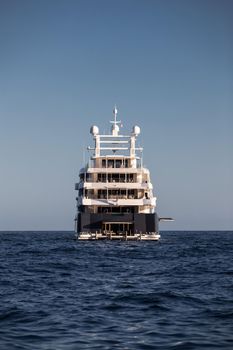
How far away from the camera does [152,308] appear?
16.5m

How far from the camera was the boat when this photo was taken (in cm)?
6500

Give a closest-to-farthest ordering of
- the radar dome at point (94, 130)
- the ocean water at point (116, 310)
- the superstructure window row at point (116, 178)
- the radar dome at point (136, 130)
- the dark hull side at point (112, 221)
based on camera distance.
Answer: the ocean water at point (116, 310), the dark hull side at point (112, 221), the superstructure window row at point (116, 178), the radar dome at point (94, 130), the radar dome at point (136, 130)

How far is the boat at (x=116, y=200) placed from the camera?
213ft

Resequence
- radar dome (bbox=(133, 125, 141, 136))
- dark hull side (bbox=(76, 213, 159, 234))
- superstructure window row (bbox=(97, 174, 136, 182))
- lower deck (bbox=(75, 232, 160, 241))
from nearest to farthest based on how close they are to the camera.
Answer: dark hull side (bbox=(76, 213, 159, 234))
lower deck (bbox=(75, 232, 160, 241))
superstructure window row (bbox=(97, 174, 136, 182))
radar dome (bbox=(133, 125, 141, 136))

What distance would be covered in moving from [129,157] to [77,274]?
5002 centimetres

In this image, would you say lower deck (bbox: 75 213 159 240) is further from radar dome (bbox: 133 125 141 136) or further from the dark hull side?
radar dome (bbox: 133 125 141 136)

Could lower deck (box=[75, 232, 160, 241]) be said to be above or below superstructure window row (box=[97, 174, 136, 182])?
below

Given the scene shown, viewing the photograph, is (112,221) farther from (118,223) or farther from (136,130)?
(136,130)

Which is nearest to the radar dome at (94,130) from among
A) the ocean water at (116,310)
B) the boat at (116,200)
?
the boat at (116,200)

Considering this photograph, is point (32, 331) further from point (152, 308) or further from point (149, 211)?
point (149, 211)

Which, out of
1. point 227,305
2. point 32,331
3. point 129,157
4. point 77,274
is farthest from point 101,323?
point 129,157

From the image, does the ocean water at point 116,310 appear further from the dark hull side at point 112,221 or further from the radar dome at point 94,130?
the radar dome at point 94,130

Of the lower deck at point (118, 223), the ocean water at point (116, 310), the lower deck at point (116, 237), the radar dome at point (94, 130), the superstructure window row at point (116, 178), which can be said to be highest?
the radar dome at point (94, 130)

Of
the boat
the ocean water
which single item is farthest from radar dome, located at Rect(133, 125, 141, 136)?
the ocean water
